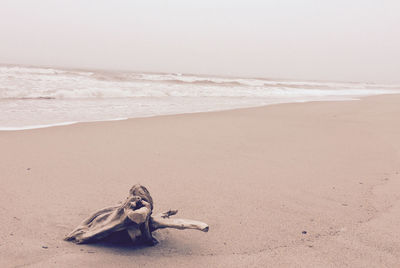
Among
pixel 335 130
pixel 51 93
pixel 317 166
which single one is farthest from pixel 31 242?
pixel 51 93

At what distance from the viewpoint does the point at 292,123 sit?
812 cm

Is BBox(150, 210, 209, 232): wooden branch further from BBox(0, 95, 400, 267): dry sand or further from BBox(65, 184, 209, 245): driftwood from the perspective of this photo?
BBox(0, 95, 400, 267): dry sand

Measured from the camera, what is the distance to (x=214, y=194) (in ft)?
10.2

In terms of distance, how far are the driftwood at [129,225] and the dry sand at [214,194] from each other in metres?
→ 0.07

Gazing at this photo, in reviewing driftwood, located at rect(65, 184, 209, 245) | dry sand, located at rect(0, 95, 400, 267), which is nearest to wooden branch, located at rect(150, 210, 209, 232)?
driftwood, located at rect(65, 184, 209, 245)

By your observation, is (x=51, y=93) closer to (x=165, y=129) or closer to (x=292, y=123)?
(x=165, y=129)

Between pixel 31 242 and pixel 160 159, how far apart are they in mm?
2320

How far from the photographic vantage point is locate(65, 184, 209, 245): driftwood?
197 cm

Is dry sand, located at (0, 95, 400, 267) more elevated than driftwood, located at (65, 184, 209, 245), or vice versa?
driftwood, located at (65, 184, 209, 245)

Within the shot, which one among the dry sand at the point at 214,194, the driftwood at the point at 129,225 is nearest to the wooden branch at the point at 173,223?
the driftwood at the point at 129,225

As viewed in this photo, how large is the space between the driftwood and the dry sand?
0.22 feet

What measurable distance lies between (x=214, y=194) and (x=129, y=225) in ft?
4.01

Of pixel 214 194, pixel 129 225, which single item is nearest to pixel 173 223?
pixel 129 225

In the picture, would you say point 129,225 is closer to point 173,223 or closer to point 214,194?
point 173,223
